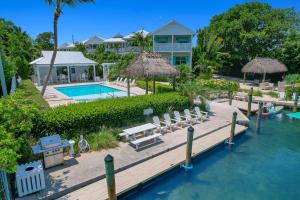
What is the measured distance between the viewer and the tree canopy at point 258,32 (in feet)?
89.9

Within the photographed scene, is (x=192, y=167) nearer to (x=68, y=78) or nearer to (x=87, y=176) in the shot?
(x=87, y=176)

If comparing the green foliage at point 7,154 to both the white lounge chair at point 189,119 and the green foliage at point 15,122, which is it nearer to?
the green foliage at point 15,122

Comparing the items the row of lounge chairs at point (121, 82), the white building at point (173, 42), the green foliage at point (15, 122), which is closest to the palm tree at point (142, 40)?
the white building at point (173, 42)

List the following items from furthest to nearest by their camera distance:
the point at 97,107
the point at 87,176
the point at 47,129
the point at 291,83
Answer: the point at 291,83 < the point at 97,107 < the point at 47,129 < the point at 87,176

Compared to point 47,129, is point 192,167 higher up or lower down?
lower down

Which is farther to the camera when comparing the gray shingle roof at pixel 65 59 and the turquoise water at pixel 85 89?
the gray shingle roof at pixel 65 59

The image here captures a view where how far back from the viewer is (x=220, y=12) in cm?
3581

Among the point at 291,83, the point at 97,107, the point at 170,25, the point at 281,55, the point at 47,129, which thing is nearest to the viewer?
the point at 47,129

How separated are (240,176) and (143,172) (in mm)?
4187

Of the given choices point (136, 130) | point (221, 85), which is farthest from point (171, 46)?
point (136, 130)

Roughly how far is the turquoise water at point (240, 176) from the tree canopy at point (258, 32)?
20037mm

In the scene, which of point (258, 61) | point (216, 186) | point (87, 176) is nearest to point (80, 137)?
point (87, 176)

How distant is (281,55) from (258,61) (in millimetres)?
4953

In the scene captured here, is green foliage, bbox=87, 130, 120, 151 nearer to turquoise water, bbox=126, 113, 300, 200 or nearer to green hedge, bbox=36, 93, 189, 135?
green hedge, bbox=36, 93, 189, 135
